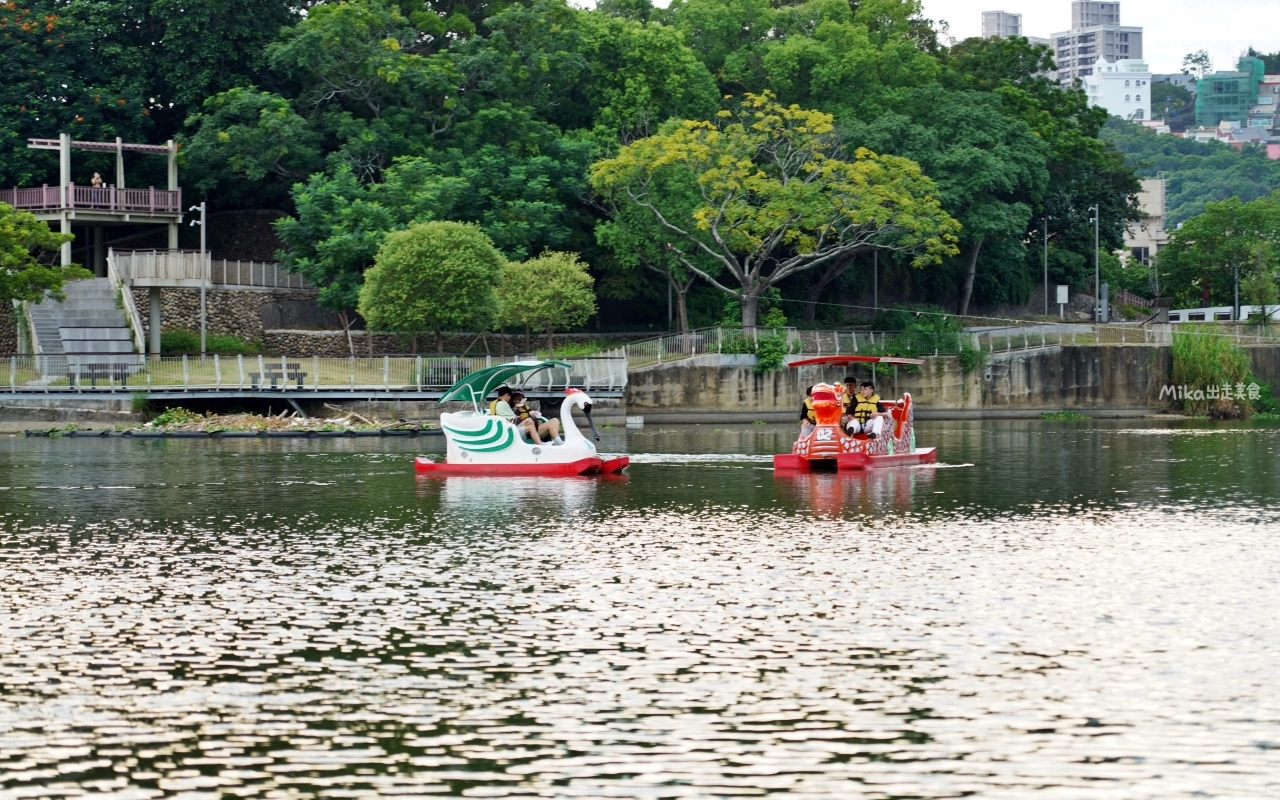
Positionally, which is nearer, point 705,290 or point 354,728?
point 354,728

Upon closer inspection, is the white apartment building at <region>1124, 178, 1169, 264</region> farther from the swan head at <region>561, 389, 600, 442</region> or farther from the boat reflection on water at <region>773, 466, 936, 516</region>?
the swan head at <region>561, 389, 600, 442</region>

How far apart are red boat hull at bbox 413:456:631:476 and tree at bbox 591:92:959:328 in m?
30.0

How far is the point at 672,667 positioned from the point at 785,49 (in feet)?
212

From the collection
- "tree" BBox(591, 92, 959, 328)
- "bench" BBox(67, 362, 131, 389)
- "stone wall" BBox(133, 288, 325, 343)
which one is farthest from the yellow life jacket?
"stone wall" BBox(133, 288, 325, 343)

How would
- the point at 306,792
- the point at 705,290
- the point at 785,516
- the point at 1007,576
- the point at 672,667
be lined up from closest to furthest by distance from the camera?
the point at 306,792 < the point at 672,667 < the point at 1007,576 < the point at 785,516 < the point at 705,290

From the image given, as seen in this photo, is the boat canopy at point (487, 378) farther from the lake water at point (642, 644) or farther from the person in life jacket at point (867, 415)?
the person in life jacket at point (867, 415)

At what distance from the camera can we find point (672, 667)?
16172mm

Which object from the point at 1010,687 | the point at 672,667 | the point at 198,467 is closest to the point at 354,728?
the point at 672,667

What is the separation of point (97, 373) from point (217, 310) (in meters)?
12.3

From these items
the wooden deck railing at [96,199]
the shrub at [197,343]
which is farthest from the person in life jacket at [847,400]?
the wooden deck railing at [96,199]

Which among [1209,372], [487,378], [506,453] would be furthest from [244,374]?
[1209,372]

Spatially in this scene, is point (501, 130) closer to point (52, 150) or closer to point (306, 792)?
point (52, 150)

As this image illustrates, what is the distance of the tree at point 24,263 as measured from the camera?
189 ft

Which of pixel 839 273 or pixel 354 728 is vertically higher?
pixel 839 273
